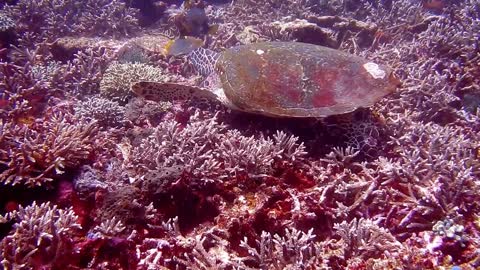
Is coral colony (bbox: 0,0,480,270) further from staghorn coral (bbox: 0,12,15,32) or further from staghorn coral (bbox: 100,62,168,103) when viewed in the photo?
staghorn coral (bbox: 0,12,15,32)

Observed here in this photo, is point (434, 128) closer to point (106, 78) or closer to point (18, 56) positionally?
point (106, 78)

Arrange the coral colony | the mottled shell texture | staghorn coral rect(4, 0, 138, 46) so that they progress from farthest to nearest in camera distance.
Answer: staghorn coral rect(4, 0, 138, 46), the mottled shell texture, the coral colony

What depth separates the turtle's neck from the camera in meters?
5.45

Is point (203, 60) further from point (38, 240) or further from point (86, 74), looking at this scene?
point (38, 240)

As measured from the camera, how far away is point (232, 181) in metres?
3.19

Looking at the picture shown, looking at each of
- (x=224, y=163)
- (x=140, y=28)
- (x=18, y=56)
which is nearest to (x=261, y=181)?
(x=224, y=163)

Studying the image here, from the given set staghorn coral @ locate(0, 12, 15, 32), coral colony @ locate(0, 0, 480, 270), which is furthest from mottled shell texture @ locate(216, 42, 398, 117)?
staghorn coral @ locate(0, 12, 15, 32)

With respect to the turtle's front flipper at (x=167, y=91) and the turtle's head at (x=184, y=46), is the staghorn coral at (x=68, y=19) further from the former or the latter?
the turtle's front flipper at (x=167, y=91)

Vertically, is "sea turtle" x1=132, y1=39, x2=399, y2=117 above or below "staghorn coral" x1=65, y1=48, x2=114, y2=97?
above

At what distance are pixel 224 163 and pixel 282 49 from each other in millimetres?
1658

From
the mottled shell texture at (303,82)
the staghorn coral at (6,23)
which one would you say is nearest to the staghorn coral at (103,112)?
the mottled shell texture at (303,82)

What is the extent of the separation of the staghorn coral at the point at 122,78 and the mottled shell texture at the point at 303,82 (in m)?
1.73

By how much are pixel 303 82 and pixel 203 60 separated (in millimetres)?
2436

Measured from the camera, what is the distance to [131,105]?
4.64m
